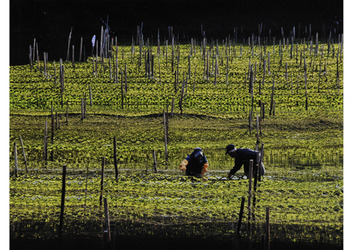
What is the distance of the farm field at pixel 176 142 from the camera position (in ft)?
49.1

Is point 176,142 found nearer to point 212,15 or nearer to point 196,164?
point 196,164

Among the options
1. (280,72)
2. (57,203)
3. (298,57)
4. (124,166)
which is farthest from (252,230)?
(298,57)

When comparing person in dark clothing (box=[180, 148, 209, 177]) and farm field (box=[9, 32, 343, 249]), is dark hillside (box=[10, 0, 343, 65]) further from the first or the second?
person in dark clothing (box=[180, 148, 209, 177])

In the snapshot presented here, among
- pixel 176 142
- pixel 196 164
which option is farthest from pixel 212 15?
pixel 196 164

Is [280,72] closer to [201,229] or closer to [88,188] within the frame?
[88,188]

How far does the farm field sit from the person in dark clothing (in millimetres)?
339

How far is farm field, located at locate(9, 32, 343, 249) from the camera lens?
14969mm

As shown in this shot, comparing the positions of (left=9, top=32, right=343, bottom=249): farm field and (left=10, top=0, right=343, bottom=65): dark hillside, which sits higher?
(left=10, top=0, right=343, bottom=65): dark hillside

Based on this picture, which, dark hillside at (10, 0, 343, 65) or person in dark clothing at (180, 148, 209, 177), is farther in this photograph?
dark hillside at (10, 0, 343, 65)

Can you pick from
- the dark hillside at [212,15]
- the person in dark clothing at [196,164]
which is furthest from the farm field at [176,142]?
the dark hillside at [212,15]

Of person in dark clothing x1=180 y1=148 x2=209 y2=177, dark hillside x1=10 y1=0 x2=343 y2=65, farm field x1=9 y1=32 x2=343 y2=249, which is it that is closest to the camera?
farm field x1=9 y1=32 x2=343 y2=249

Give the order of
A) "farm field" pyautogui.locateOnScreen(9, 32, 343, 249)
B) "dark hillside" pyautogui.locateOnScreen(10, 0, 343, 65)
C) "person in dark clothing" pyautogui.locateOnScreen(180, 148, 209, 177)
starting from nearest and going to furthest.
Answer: "farm field" pyautogui.locateOnScreen(9, 32, 343, 249) → "person in dark clothing" pyautogui.locateOnScreen(180, 148, 209, 177) → "dark hillside" pyautogui.locateOnScreen(10, 0, 343, 65)

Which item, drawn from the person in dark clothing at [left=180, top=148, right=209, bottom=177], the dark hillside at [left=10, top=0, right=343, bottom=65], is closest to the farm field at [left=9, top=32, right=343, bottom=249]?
the person in dark clothing at [left=180, top=148, right=209, bottom=177]

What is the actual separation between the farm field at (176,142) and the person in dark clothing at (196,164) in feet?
1.11
